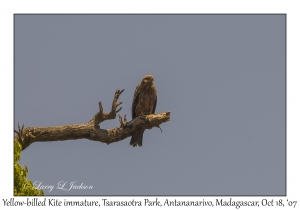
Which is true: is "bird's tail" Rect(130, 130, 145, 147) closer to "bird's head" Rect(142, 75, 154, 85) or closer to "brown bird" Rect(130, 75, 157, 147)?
"brown bird" Rect(130, 75, 157, 147)

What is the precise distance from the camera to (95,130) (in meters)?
11.8

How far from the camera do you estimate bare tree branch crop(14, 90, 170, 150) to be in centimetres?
1155

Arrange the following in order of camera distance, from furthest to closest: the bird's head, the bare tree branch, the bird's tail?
the bird's head
the bird's tail
the bare tree branch

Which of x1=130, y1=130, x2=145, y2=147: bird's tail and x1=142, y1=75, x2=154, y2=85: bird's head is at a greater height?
x1=142, y1=75, x2=154, y2=85: bird's head

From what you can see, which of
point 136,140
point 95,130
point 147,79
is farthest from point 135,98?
point 95,130

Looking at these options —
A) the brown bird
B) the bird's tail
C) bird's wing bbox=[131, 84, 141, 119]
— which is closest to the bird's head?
the brown bird

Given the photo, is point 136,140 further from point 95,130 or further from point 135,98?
point 95,130

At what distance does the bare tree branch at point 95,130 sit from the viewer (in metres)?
11.5

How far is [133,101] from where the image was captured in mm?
13242

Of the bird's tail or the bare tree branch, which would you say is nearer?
the bare tree branch
